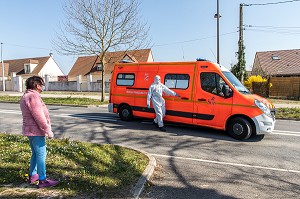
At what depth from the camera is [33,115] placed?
3635mm

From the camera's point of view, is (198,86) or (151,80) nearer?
(198,86)

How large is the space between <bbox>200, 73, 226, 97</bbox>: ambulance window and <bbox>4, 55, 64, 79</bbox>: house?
154 feet

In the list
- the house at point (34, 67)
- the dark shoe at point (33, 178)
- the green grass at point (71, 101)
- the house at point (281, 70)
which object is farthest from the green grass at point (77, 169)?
the house at point (34, 67)

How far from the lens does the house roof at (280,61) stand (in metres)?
35.3

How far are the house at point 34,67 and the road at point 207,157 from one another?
44.5 metres

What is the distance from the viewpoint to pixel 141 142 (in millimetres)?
7051

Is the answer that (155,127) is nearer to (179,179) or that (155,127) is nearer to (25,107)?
(179,179)

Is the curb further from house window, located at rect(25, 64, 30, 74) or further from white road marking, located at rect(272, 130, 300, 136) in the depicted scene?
house window, located at rect(25, 64, 30, 74)

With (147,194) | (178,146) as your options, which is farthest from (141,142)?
(147,194)

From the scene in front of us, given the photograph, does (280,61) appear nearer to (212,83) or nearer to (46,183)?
(212,83)

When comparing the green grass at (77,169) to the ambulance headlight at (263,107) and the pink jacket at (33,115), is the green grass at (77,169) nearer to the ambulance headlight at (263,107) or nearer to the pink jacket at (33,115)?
the pink jacket at (33,115)

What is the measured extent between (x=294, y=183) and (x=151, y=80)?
19.6 feet

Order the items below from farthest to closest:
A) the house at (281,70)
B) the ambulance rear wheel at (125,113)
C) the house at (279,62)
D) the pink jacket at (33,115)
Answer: the house at (279,62), the house at (281,70), the ambulance rear wheel at (125,113), the pink jacket at (33,115)

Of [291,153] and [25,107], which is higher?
[25,107]
